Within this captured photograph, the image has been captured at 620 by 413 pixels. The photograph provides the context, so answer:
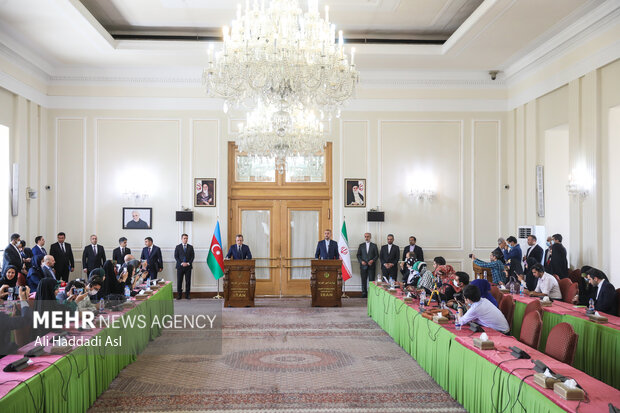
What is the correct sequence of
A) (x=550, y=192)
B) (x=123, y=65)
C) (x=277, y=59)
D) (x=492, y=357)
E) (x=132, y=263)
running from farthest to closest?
(x=123, y=65) < (x=550, y=192) < (x=132, y=263) < (x=277, y=59) < (x=492, y=357)

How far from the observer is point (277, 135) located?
9281mm

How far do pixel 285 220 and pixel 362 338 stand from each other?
5070 millimetres

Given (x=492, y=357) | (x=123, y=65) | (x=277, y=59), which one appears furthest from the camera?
(x=123, y=65)

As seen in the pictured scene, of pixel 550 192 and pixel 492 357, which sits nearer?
pixel 492 357

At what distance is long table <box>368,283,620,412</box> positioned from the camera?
3.60m

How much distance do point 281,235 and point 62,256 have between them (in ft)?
16.5

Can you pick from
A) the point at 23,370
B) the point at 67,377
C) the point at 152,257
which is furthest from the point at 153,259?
the point at 23,370

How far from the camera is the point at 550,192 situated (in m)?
11.4

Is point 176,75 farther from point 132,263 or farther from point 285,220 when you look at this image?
point 132,263

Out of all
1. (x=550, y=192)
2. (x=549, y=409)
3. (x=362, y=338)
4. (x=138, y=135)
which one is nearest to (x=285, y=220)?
(x=138, y=135)

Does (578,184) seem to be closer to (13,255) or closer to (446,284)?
(446,284)

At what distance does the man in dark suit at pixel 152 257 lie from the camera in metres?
11.8

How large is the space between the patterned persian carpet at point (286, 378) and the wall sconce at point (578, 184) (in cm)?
457

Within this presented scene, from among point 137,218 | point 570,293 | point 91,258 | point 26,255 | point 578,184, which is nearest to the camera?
point 570,293
